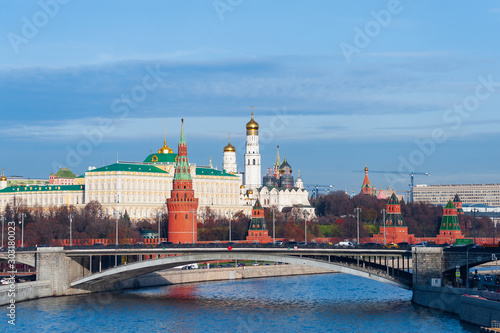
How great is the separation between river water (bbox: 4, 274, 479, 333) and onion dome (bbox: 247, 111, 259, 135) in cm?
10796

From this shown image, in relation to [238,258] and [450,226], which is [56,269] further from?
[450,226]

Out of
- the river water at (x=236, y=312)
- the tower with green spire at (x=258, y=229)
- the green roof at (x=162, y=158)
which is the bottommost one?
the river water at (x=236, y=312)

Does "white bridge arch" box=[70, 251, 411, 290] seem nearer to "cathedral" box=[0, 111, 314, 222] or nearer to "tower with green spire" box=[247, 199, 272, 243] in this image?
"tower with green spire" box=[247, 199, 272, 243]

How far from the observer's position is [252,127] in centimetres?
19350

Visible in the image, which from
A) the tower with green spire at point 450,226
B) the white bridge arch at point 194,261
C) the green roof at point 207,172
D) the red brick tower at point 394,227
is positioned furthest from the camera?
the green roof at point 207,172

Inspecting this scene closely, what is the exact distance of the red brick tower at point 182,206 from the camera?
127 metres

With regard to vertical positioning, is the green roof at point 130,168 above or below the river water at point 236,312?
above

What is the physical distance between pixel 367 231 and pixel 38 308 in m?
94.9

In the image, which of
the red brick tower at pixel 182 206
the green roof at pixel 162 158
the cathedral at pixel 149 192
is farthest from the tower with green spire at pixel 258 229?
the green roof at pixel 162 158

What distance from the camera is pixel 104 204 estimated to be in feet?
518

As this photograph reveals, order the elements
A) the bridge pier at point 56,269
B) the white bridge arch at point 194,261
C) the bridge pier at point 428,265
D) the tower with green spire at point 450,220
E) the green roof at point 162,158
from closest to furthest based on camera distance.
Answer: the bridge pier at point 428,265 < the white bridge arch at point 194,261 < the bridge pier at point 56,269 < the tower with green spire at point 450,220 < the green roof at point 162,158

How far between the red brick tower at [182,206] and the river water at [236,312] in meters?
40.9

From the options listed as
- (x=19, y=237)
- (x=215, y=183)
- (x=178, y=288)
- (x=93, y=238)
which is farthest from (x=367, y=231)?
(x=178, y=288)

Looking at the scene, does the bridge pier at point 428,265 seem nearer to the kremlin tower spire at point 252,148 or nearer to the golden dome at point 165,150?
the golden dome at point 165,150
